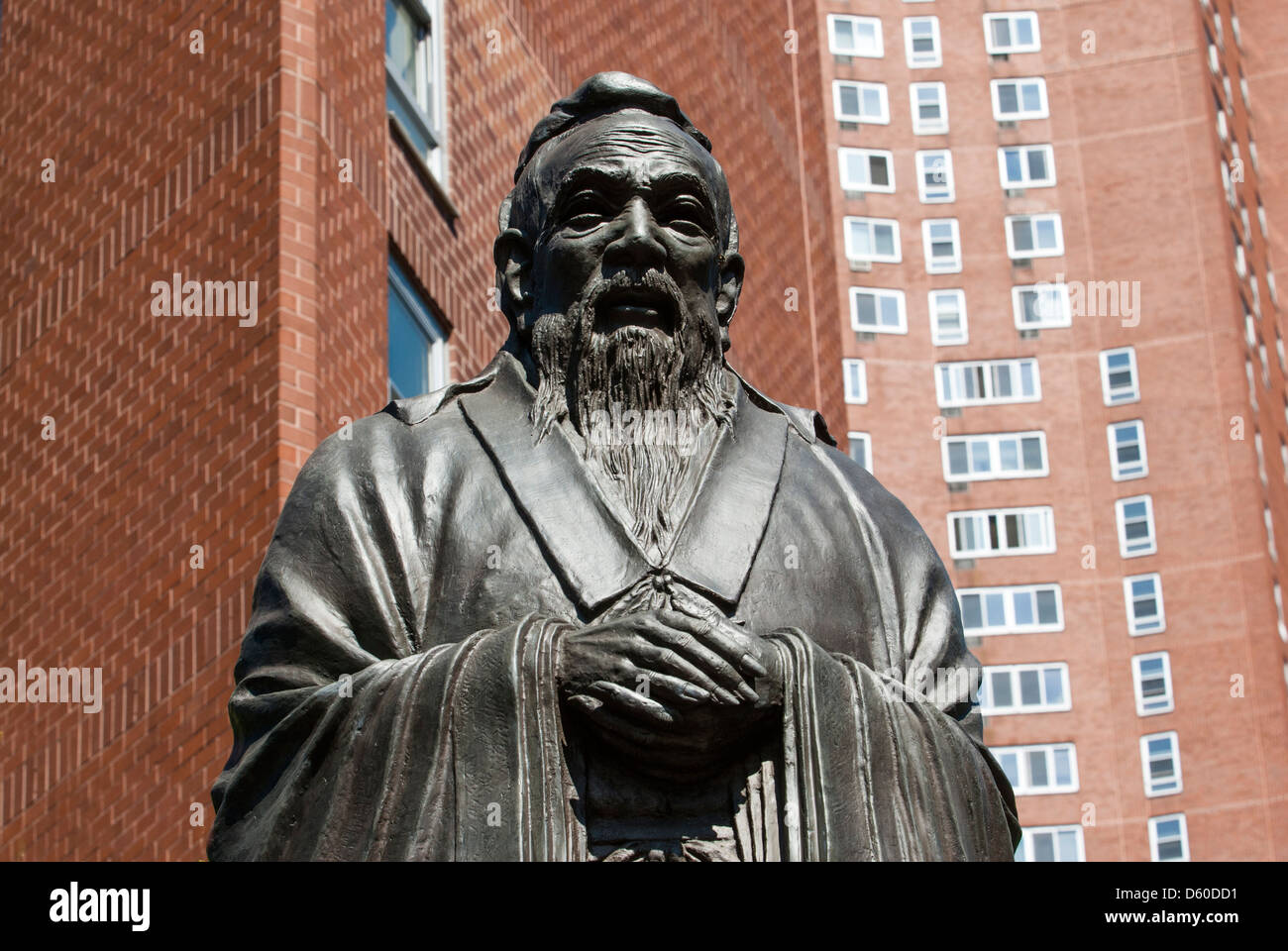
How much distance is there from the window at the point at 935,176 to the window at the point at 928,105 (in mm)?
877

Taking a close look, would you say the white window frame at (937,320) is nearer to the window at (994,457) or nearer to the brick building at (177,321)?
the window at (994,457)

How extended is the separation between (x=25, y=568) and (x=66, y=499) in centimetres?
64

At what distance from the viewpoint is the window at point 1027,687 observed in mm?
68125

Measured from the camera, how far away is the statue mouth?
732 cm

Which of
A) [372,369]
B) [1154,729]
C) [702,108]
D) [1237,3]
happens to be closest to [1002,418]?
[1154,729]

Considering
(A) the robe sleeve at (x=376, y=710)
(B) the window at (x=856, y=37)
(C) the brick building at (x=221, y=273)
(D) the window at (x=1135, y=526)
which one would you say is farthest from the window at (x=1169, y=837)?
(A) the robe sleeve at (x=376, y=710)

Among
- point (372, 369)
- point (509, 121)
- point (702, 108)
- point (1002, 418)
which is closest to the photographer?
point (372, 369)

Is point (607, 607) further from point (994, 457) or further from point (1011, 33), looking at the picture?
point (1011, 33)

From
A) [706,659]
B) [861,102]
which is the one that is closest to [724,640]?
[706,659]

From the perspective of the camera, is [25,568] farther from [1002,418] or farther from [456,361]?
[1002,418]

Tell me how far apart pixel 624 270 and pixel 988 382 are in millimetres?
65961

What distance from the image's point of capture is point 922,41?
251 ft

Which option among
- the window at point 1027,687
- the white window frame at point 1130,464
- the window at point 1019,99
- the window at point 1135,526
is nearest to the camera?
the window at point 1027,687
